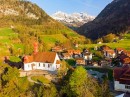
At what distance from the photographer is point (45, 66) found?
76.5m

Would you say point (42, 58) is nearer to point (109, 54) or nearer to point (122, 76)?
point (122, 76)

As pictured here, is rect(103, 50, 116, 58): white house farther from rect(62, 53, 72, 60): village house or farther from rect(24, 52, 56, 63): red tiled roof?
rect(24, 52, 56, 63): red tiled roof

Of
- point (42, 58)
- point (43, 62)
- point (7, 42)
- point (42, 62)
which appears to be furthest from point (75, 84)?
point (7, 42)

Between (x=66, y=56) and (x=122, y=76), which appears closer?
(x=122, y=76)

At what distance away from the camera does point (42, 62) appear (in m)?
76.4

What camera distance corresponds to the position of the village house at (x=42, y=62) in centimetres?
7525

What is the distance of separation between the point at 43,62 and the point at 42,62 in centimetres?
28

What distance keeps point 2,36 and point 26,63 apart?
86.4 metres

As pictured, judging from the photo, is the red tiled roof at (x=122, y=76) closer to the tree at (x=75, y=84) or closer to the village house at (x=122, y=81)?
the village house at (x=122, y=81)

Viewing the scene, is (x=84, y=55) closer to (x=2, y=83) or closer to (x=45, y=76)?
(x=45, y=76)

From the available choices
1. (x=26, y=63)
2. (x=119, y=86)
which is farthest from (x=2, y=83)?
(x=119, y=86)

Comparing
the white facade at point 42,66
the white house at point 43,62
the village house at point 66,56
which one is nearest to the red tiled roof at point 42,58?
the white house at point 43,62

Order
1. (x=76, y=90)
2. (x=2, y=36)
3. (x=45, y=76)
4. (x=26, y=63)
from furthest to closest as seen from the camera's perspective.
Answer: (x=2, y=36) → (x=26, y=63) → (x=45, y=76) → (x=76, y=90)

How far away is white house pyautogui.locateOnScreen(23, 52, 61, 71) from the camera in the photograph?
247ft
